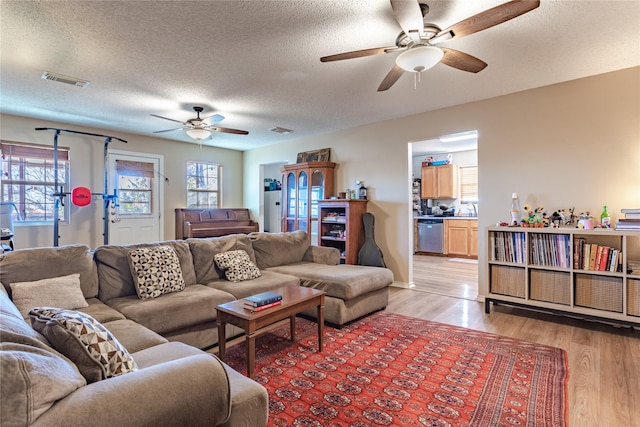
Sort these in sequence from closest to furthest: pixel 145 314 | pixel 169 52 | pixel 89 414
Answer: pixel 89 414
pixel 145 314
pixel 169 52

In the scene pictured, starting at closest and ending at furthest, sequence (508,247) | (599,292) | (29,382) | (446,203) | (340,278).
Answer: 1. (29,382)
2. (599,292)
3. (340,278)
4. (508,247)
5. (446,203)

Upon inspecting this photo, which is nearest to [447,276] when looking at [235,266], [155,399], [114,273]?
[235,266]

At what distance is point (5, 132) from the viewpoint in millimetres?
4574

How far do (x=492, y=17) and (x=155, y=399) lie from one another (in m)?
2.42

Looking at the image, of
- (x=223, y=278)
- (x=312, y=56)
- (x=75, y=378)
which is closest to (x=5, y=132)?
(x=223, y=278)

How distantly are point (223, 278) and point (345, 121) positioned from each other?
10.00 ft

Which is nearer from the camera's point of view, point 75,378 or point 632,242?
point 75,378

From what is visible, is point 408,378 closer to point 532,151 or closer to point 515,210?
point 515,210

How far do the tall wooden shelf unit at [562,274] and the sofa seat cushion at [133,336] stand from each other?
A: 330 cm

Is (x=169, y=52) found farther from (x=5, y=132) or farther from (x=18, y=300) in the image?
(x=5, y=132)

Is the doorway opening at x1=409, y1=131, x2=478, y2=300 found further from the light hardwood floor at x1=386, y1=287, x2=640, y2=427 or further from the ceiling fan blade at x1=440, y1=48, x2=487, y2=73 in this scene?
the ceiling fan blade at x1=440, y1=48, x2=487, y2=73

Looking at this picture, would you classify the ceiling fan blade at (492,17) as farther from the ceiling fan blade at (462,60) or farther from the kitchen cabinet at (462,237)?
the kitchen cabinet at (462,237)

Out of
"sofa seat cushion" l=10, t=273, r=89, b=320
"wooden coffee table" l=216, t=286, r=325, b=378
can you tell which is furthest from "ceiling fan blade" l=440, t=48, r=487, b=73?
"sofa seat cushion" l=10, t=273, r=89, b=320

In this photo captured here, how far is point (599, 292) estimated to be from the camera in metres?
2.95
